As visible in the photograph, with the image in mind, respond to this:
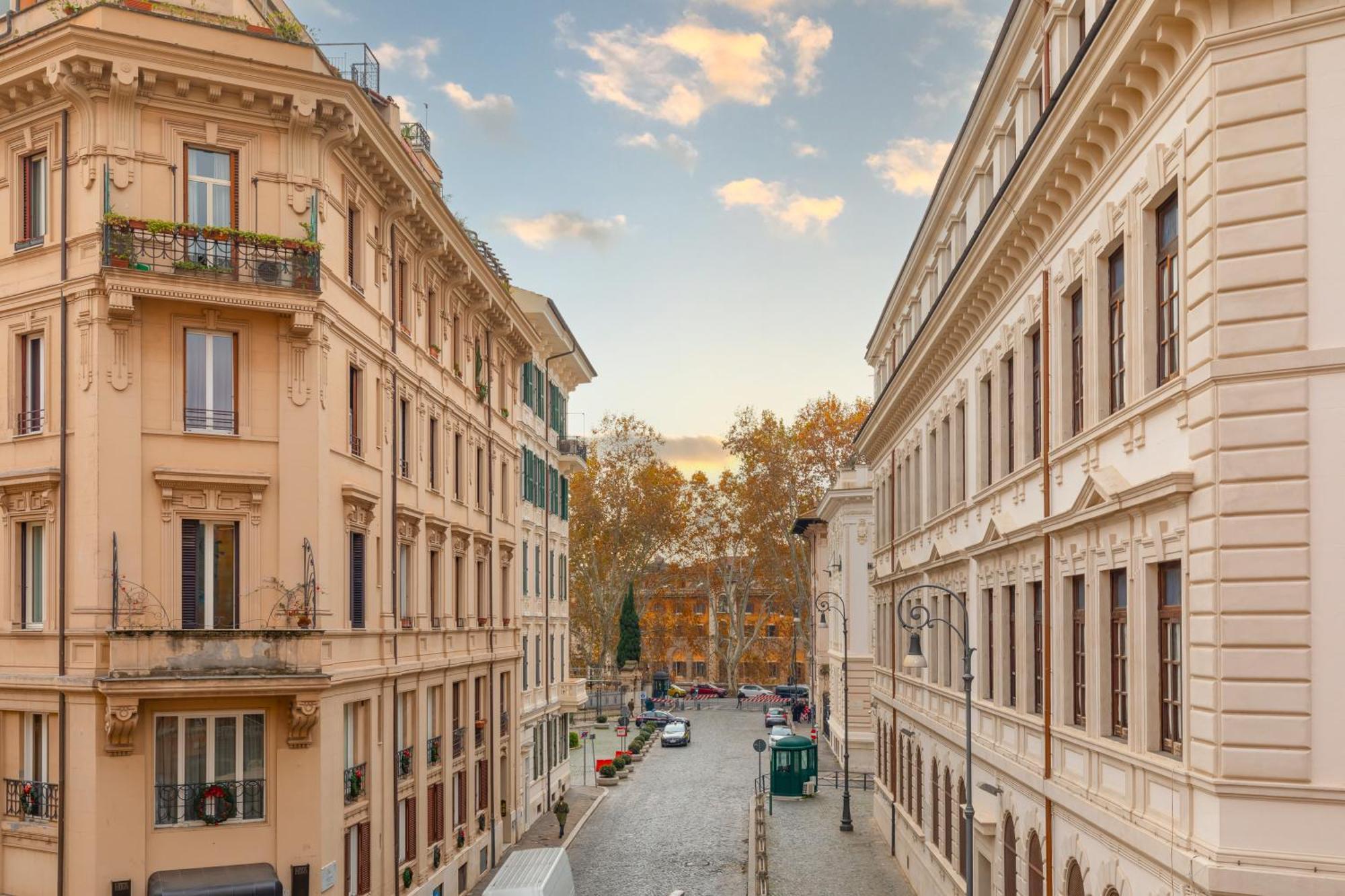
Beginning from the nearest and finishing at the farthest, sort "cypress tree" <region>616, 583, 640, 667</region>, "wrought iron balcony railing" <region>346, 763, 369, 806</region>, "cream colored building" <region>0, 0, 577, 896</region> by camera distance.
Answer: "cream colored building" <region>0, 0, 577, 896</region> < "wrought iron balcony railing" <region>346, 763, 369, 806</region> < "cypress tree" <region>616, 583, 640, 667</region>

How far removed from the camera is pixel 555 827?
43.0m

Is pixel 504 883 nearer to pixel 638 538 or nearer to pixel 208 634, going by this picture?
pixel 208 634

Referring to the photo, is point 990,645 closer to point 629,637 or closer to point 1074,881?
point 1074,881

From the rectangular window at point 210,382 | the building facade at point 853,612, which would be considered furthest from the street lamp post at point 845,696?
the rectangular window at point 210,382

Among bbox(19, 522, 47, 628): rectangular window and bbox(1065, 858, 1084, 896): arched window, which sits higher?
bbox(19, 522, 47, 628): rectangular window

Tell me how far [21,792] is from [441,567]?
11.8 m

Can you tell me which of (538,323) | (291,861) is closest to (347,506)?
(291,861)

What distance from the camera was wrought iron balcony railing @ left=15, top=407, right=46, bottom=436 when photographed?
22.9 metres

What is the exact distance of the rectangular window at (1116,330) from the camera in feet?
54.3

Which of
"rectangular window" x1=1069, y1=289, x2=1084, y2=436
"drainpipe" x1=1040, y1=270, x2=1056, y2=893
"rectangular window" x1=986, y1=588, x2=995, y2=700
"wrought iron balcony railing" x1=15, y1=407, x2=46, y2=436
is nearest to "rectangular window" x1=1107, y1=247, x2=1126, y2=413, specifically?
"rectangular window" x1=1069, y1=289, x2=1084, y2=436

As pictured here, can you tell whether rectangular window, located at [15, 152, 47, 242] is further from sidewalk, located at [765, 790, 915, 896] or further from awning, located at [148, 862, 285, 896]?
sidewalk, located at [765, 790, 915, 896]

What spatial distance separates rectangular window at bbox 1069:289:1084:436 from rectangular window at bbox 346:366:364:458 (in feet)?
45.0

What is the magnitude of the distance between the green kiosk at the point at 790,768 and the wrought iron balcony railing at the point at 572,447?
Result: 554 inches

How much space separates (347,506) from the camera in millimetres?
25109
